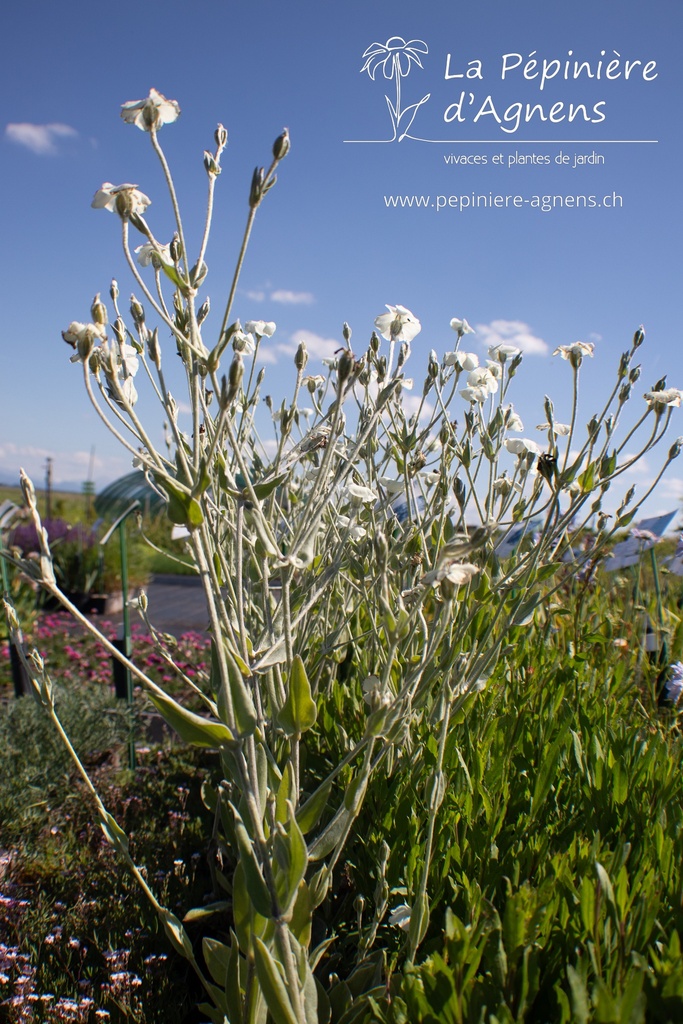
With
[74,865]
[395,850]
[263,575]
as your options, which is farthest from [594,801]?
[74,865]

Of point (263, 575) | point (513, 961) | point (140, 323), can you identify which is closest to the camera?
point (513, 961)

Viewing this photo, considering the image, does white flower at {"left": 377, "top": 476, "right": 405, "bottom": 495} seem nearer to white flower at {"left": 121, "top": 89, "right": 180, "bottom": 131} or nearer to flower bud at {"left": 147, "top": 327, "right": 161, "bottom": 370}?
flower bud at {"left": 147, "top": 327, "right": 161, "bottom": 370}

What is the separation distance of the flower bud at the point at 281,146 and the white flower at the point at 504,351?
1.00m

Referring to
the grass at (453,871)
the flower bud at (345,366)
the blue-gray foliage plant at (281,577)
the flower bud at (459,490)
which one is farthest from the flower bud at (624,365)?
the flower bud at (345,366)

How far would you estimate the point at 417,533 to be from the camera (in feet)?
5.32

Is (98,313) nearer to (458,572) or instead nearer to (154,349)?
(154,349)

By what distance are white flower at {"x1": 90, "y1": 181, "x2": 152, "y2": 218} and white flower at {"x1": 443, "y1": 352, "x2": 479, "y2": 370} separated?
1.00 m

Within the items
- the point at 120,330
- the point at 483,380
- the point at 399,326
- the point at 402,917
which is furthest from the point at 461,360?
the point at 402,917

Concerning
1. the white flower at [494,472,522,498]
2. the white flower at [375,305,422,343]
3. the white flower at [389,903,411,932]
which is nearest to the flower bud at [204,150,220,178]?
the white flower at [375,305,422,343]

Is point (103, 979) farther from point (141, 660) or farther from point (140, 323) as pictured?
point (141, 660)

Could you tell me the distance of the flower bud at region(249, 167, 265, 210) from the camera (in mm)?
1040

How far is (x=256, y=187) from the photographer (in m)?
1.05

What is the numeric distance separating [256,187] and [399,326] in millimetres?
576

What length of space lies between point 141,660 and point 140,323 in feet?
12.7
